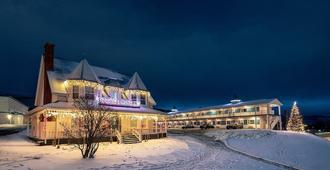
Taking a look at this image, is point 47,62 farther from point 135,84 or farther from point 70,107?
point 135,84

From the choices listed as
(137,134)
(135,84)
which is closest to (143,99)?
(135,84)

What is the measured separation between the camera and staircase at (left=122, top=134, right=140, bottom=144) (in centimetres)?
3016

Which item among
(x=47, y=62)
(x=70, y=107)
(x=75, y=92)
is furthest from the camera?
(x=47, y=62)

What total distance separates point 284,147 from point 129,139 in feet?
58.3

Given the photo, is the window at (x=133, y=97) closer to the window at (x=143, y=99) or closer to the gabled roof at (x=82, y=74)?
the window at (x=143, y=99)

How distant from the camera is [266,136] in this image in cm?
3672

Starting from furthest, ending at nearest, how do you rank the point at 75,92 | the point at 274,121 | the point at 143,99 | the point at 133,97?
the point at 274,121 < the point at 143,99 < the point at 133,97 < the point at 75,92

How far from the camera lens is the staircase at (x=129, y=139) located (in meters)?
30.2

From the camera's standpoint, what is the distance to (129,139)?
30.6 metres

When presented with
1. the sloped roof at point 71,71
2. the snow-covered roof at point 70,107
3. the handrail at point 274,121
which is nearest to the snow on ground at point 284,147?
the snow-covered roof at point 70,107

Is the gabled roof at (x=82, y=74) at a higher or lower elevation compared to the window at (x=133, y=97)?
higher

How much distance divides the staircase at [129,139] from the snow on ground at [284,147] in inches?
438

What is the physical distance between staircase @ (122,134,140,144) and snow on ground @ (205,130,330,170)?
1112cm

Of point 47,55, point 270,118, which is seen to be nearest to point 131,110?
point 47,55
